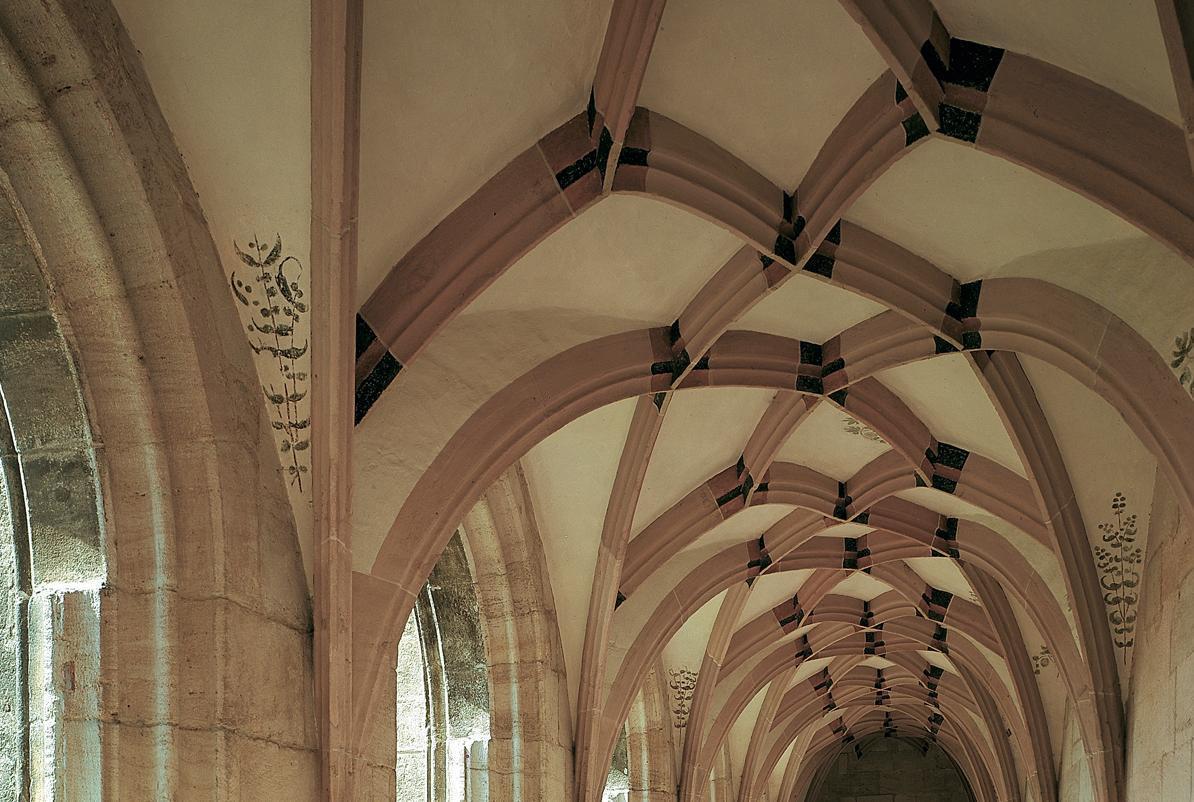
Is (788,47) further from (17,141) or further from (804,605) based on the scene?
(804,605)

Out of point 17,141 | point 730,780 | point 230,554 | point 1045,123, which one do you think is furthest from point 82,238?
point 730,780

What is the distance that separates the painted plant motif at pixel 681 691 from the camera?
37.6ft

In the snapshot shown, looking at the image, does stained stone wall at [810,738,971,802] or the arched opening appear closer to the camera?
the arched opening

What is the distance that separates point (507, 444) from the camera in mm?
6469

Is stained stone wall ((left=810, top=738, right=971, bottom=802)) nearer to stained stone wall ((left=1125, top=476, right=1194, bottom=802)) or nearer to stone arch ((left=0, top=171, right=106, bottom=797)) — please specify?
stained stone wall ((left=1125, top=476, right=1194, bottom=802))

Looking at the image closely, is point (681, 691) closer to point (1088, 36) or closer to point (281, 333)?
point (281, 333)

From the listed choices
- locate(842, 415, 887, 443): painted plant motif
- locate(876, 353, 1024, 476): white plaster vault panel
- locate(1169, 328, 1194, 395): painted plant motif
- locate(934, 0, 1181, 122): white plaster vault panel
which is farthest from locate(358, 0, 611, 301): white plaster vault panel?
locate(842, 415, 887, 443): painted plant motif

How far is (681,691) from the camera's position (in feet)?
37.8

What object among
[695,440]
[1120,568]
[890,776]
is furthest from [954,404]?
[890,776]

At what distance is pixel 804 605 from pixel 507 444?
20.4ft

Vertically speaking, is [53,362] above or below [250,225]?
below

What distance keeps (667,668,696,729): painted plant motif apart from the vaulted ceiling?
188cm

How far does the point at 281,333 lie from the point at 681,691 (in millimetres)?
7456

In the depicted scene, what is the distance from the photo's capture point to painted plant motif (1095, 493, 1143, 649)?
7453 mm
